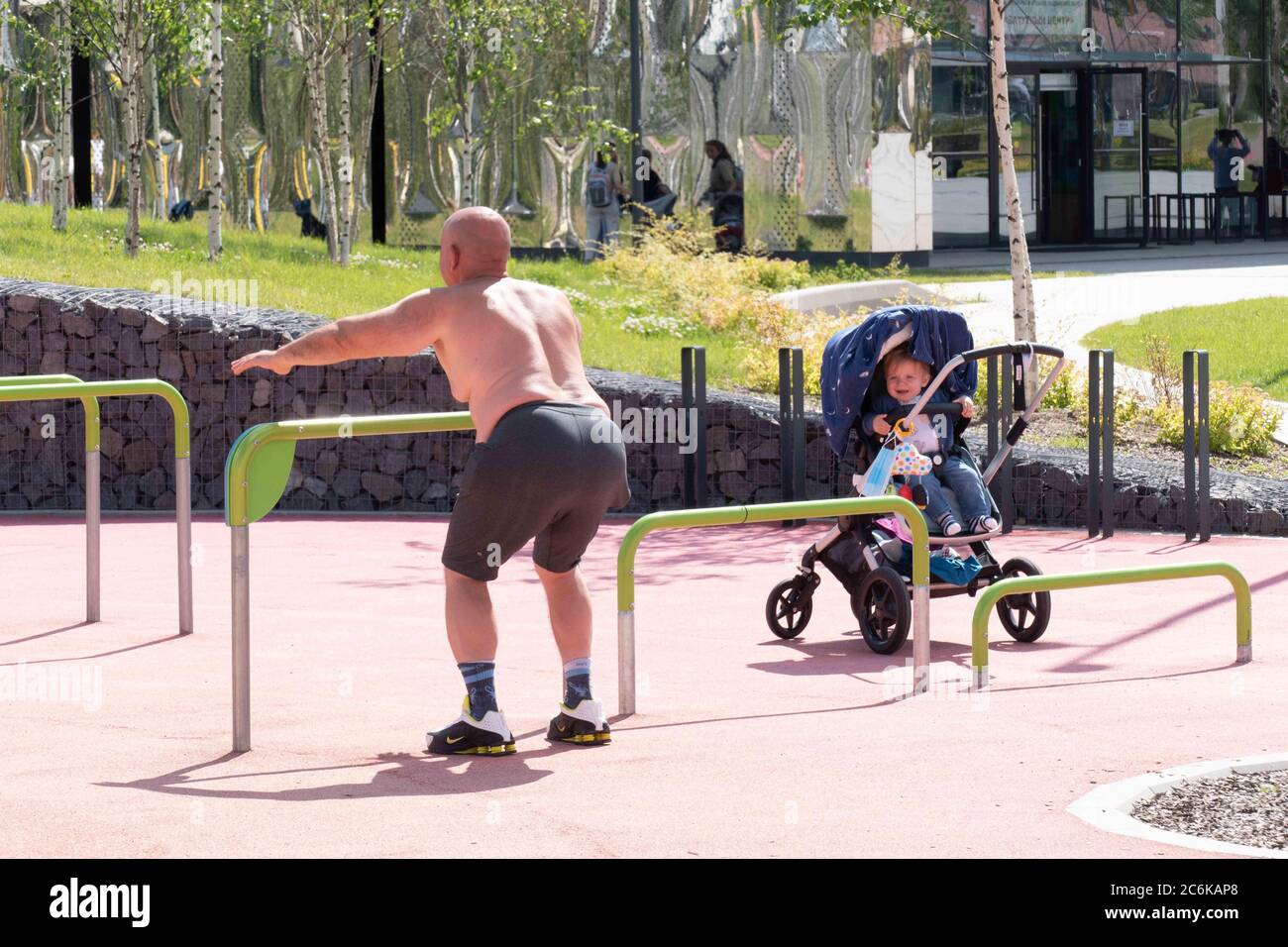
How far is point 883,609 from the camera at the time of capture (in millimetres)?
8578

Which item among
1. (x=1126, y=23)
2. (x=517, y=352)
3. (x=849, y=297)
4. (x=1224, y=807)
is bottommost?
(x=1224, y=807)

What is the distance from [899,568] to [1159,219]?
28023 millimetres

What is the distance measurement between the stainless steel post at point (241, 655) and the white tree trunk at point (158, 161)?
88.4 feet

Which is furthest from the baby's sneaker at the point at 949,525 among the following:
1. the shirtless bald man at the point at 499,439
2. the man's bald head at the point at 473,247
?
the man's bald head at the point at 473,247

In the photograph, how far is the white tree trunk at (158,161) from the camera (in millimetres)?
32219

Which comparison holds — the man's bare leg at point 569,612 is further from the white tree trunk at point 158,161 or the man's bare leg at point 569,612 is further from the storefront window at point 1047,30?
the storefront window at point 1047,30

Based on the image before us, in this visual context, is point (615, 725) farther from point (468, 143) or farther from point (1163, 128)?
point (1163, 128)

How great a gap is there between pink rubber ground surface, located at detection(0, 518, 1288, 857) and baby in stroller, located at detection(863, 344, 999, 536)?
0.58 m

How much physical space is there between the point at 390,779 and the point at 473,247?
1.76 metres

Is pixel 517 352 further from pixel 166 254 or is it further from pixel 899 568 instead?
pixel 166 254

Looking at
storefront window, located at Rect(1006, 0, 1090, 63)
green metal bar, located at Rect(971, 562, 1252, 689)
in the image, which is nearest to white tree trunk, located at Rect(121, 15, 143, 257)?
green metal bar, located at Rect(971, 562, 1252, 689)

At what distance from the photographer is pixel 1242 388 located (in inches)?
604

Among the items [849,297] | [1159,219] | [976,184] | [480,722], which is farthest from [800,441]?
[1159,219]

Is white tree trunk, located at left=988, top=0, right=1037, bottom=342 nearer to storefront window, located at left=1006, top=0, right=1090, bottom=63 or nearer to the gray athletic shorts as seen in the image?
the gray athletic shorts
